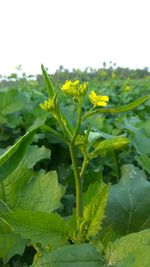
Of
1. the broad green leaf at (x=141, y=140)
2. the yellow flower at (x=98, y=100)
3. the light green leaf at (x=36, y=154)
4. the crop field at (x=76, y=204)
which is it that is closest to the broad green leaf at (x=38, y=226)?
the crop field at (x=76, y=204)

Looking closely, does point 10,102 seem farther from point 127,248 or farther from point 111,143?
point 127,248

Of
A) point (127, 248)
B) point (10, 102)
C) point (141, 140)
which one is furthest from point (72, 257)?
point (10, 102)

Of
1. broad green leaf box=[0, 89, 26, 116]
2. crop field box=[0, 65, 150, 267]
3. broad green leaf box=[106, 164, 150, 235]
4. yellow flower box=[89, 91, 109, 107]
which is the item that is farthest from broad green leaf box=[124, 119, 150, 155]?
broad green leaf box=[0, 89, 26, 116]

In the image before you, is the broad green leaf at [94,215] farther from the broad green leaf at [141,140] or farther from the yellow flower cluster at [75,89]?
the broad green leaf at [141,140]

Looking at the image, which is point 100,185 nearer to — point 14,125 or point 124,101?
point 14,125

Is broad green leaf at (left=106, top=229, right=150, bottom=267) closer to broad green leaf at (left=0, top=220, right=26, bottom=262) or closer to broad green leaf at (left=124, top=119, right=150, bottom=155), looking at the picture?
broad green leaf at (left=0, top=220, right=26, bottom=262)

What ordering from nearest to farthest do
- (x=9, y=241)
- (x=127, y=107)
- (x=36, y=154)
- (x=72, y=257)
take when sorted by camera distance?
(x=72, y=257) < (x=127, y=107) < (x=9, y=241) < (x=36, y=154)
